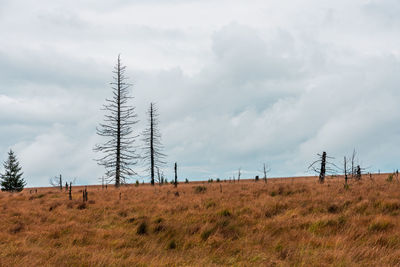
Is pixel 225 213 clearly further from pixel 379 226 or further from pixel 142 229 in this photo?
pixel 379 226

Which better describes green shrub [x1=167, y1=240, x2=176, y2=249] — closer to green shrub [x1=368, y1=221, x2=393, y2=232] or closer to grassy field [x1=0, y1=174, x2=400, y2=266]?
grassy field [x1=0, y1=174, x2=400, y2=266]

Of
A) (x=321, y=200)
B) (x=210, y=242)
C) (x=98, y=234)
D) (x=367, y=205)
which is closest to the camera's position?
(x=210, y=242)

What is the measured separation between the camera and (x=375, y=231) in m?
7.52

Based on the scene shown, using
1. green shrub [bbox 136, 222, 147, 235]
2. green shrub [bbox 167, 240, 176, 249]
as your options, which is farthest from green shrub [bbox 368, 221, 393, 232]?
green shrub [bbox 136, 222, 147, 235]

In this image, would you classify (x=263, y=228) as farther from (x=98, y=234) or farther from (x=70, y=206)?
(x=70, y=206)

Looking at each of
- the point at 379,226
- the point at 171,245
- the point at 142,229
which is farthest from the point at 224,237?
the point at 379,226

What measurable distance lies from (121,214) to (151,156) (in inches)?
978

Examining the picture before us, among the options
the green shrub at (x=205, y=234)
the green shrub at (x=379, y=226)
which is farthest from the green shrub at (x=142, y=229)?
the green shrub at (x=379, y=226)

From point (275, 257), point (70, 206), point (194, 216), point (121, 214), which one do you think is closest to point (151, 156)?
point (70, 206)

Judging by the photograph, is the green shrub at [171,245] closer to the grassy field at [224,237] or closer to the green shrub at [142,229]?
the grassy field at [224,237]

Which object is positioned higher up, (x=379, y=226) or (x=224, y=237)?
(x=379, y=226)

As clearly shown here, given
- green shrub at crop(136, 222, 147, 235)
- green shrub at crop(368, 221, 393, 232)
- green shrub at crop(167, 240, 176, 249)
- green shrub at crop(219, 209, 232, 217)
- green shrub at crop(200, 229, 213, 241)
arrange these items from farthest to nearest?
green shrub at crop(219, 209, 232, 217) → green shrub at crop(136, 222, 147, 235) → green shrub at crop(200, 229, 213, 241) → green shrub at crop(368, 221, 393, 232) → green shrub at crop(167, 240, 176, 249)

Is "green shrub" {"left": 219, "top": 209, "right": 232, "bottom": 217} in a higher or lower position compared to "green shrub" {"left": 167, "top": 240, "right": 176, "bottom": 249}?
higher

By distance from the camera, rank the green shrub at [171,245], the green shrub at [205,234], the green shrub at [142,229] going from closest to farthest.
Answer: the green shrub at [171,245] < the green shrub at [205,234] < the green shrub at [142,229]
